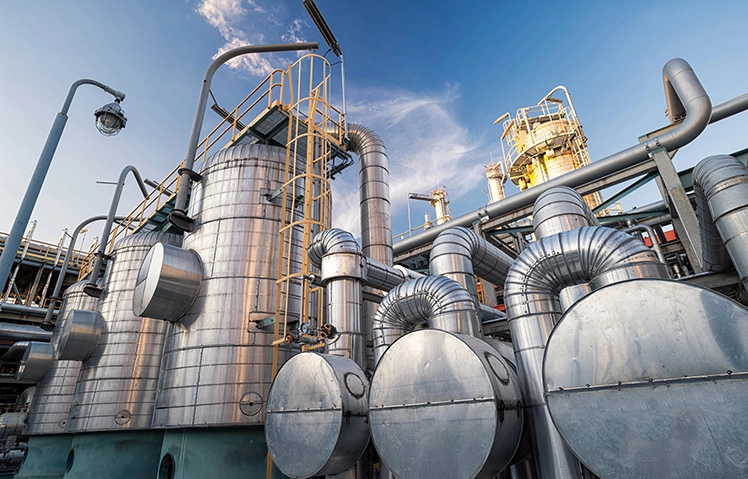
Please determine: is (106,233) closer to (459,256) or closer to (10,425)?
(459,256)

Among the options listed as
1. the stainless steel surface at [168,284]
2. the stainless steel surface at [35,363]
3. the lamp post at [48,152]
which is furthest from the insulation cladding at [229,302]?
the stainless steel surface at [35,363]

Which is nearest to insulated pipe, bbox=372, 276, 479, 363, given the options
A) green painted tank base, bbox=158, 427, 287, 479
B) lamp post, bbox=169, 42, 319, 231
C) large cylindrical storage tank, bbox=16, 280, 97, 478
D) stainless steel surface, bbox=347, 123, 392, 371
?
green painted tank base, bbox=158, 427, 287, 479

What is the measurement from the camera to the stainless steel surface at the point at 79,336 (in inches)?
436

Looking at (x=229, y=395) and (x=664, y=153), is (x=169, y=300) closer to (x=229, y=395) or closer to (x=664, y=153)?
(x=229, y=395)

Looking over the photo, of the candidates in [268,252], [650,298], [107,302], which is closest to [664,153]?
[650,298]

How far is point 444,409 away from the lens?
14.4ft

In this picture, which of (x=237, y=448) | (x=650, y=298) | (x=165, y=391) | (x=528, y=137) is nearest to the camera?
(x=650, y=298)

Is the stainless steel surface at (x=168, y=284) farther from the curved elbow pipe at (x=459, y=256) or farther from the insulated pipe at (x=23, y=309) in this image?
the insulated pipe at (x=23, y=309)

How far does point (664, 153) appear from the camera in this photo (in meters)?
10.1

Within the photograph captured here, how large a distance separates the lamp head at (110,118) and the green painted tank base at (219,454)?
20.7 ft

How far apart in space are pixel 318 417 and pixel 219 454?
303cm

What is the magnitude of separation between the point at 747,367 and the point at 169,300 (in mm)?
9130

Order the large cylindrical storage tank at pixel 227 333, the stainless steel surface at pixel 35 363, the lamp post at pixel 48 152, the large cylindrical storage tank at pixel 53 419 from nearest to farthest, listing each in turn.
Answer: the lamp post at pixel 48 152, the large cylindrical storage tank at pixel 227 333, the large cylindrical storage tank at pixel 53 419, the stainless steel surface at pixel 35 363

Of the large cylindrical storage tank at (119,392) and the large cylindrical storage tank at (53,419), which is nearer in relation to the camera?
the large cylindrical storage tank at (119,392)
